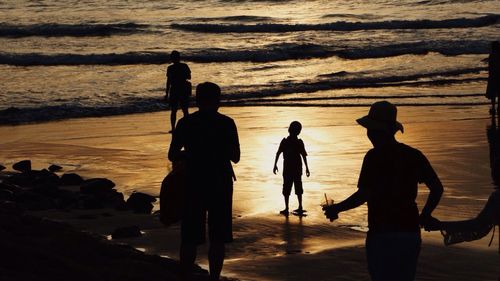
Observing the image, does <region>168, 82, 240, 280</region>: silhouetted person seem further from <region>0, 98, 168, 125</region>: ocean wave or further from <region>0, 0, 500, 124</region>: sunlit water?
<region>0, 0, 500, 124</region>: sunlit water

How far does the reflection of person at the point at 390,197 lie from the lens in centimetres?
585

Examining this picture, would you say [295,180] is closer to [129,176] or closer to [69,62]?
[129,176]

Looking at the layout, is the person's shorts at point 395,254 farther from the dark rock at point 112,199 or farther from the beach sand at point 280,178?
the dark rock at point 112,199

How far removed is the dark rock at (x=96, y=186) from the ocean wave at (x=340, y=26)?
115 ft

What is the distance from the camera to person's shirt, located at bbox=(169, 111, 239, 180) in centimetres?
747

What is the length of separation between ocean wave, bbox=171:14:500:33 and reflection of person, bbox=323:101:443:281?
4248 centimetres

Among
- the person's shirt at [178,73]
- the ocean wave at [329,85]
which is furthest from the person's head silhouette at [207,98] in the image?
the ocean wave at [329,85]

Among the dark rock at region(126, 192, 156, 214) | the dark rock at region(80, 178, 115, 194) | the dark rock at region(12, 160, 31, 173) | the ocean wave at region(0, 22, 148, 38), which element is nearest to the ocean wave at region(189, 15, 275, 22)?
the ocean wave at region(0, 22, 148, 38)

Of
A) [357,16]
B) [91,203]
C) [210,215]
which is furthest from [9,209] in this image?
[357,16]

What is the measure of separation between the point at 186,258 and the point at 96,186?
19.8ft

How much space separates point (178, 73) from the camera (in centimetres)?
1942

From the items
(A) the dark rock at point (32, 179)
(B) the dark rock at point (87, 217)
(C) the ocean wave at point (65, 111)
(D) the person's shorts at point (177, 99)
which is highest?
(D) the person's shorts at point (177, 99)

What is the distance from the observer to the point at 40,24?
160ft

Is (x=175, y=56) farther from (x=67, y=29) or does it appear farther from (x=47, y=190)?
(x=67, y=29)
